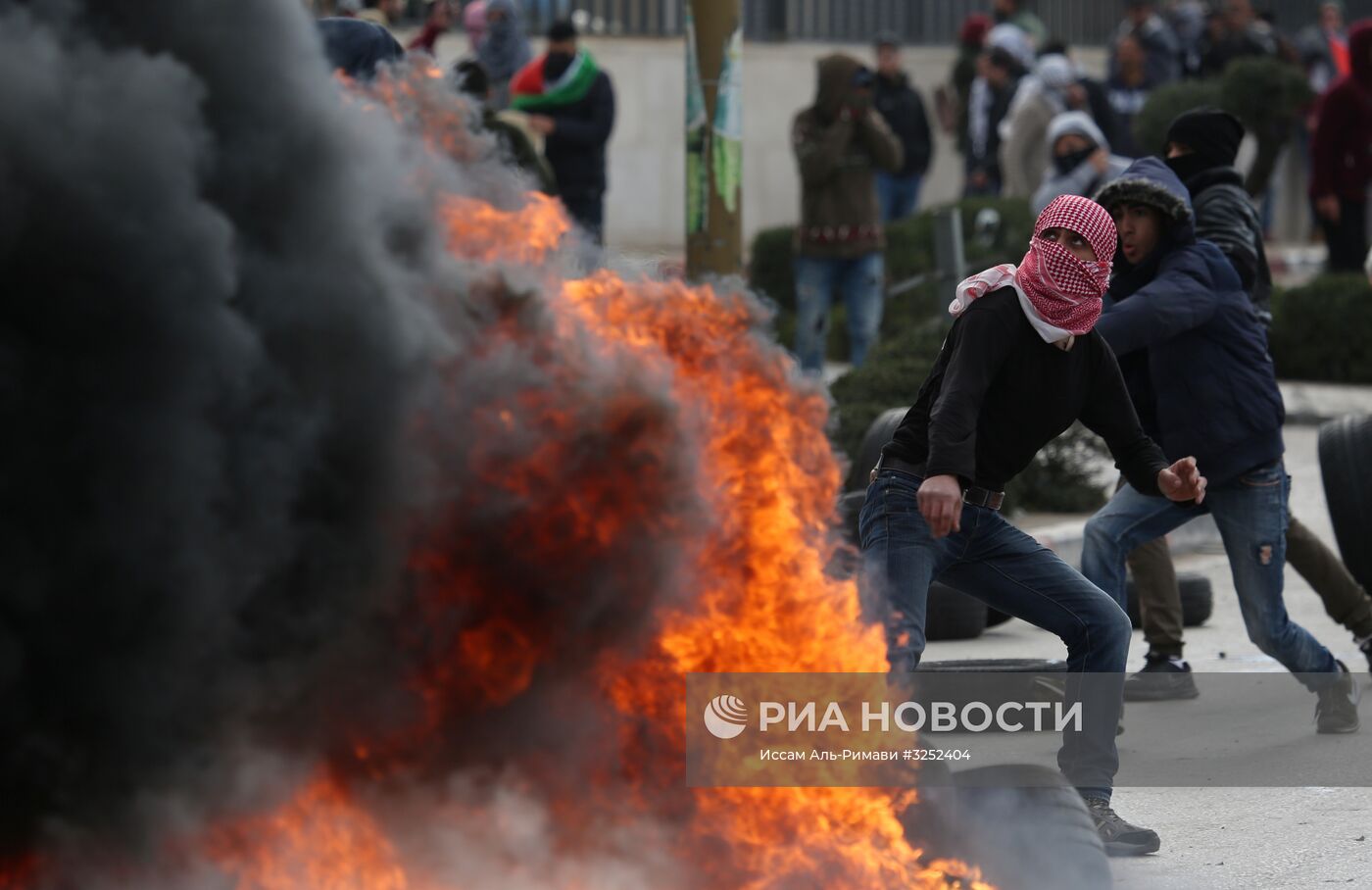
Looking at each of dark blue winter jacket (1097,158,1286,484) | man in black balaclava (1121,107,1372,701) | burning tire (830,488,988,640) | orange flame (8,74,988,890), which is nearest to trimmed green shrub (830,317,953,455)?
burning tire (830,488,988,640)

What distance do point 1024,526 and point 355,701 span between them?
6.37 meters

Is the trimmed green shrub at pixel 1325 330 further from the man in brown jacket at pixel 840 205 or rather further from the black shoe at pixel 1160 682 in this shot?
the black shoe at pixel 1160 682

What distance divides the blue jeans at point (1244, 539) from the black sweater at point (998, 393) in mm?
1309

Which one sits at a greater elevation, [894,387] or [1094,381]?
[1094,381]

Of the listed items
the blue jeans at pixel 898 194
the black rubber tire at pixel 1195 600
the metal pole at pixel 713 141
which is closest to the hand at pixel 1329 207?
the blue jeans at pixel 898 194

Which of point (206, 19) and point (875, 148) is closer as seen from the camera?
point (206, 19)

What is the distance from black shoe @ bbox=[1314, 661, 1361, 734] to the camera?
6641mm

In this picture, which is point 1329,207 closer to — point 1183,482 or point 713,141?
point 713,141

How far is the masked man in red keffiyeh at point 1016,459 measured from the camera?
4.96 m

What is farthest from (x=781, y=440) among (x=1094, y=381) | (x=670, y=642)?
(x=1094, y=381)

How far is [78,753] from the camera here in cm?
357

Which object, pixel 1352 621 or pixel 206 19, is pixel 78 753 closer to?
pixel 206 19

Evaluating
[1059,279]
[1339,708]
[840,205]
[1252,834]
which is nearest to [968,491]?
[1059,279]

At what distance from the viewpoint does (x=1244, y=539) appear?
653 centimetres
